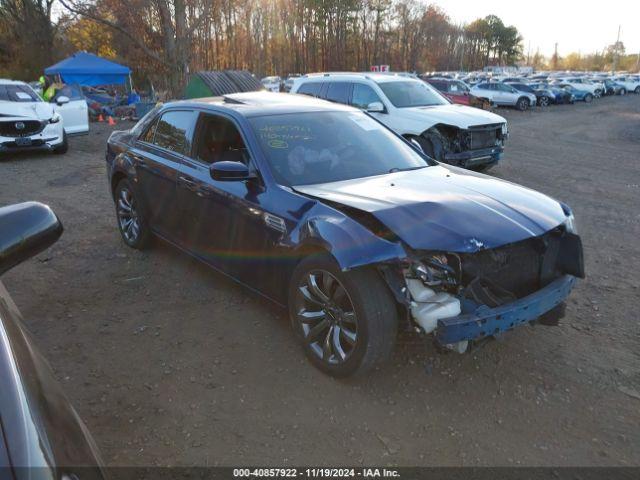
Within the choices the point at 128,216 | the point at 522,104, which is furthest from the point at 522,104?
the point at 128,216

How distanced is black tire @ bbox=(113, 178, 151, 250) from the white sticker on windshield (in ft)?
7.87

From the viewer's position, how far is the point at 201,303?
4.34 m

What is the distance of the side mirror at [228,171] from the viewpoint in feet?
11.5

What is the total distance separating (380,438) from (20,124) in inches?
438

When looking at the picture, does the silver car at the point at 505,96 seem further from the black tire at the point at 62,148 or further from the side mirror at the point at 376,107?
the black tire at the point at 62,148

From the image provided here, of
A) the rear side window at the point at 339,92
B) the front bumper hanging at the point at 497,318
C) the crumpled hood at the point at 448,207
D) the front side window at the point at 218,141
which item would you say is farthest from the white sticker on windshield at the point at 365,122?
the rear side window at the point at 339,92

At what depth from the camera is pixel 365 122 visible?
178 inches

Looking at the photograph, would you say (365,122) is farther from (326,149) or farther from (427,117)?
(427,117)

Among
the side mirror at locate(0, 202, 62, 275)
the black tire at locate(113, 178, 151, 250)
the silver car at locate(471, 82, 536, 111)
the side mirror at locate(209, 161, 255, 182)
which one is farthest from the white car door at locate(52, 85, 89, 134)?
the silver car at locate(471, 82, 536, 111)

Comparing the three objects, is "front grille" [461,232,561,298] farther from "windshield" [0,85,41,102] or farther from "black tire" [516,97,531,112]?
"black tire" [516,97,531,112]

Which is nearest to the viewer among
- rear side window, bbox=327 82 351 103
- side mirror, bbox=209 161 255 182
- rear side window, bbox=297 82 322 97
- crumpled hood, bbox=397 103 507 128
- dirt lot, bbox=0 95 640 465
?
dirt lot, bbox=0 95 640 465

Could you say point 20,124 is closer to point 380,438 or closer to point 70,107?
point 70,107

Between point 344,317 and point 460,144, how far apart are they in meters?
6.81

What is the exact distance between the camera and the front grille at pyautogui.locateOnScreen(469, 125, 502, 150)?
29.8 feet
